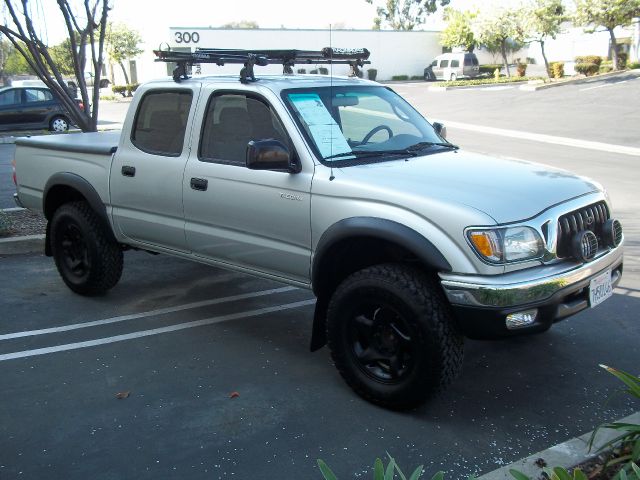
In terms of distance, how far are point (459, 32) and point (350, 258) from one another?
5670 centimetres

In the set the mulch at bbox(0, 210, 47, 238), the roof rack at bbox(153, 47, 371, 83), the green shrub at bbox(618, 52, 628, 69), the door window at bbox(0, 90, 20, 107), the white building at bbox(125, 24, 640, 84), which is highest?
the white building at bbox(125, 24, 640, 84)

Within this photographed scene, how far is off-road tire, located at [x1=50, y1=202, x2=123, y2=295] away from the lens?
19.3ft

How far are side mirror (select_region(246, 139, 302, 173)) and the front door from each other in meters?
0.14

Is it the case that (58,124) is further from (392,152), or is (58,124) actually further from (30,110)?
(392,152)

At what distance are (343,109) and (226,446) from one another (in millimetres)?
2476

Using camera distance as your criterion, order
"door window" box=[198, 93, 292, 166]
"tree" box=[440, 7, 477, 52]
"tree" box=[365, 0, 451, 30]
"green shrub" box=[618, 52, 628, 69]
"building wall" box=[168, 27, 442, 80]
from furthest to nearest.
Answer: "tree" box=[365, 0, 451, 30], "tree" box=[440, 7, 477, 52], "building wall" box=[168, 27, 442, 80], "green shrub" box=[618, 52, 628, 69], "door window" box=[198, 93, 292, 166]

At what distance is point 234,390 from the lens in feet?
14.4

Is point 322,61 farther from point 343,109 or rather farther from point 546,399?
point 546,399

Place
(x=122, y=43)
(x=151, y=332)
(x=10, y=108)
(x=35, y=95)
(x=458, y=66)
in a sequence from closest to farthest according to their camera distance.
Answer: (x=151, y=332) < (x=10, y=108) < (x=35, y=95) < (x=458, y=66) < (x=122, y=43)

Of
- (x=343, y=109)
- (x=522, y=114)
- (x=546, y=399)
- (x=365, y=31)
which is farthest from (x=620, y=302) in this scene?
(x=365, y=31)

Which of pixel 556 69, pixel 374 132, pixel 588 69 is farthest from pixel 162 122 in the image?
pixel 588 69

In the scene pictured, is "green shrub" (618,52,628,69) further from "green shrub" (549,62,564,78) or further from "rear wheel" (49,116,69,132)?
"rear wheel" (49,116,69,132)

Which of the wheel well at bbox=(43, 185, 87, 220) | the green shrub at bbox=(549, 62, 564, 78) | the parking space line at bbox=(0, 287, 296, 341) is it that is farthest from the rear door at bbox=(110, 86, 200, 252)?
the green shrub at bbox=(549, 62, 564, 78)

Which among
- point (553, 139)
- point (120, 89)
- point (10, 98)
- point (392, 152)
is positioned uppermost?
point (120, 89)
